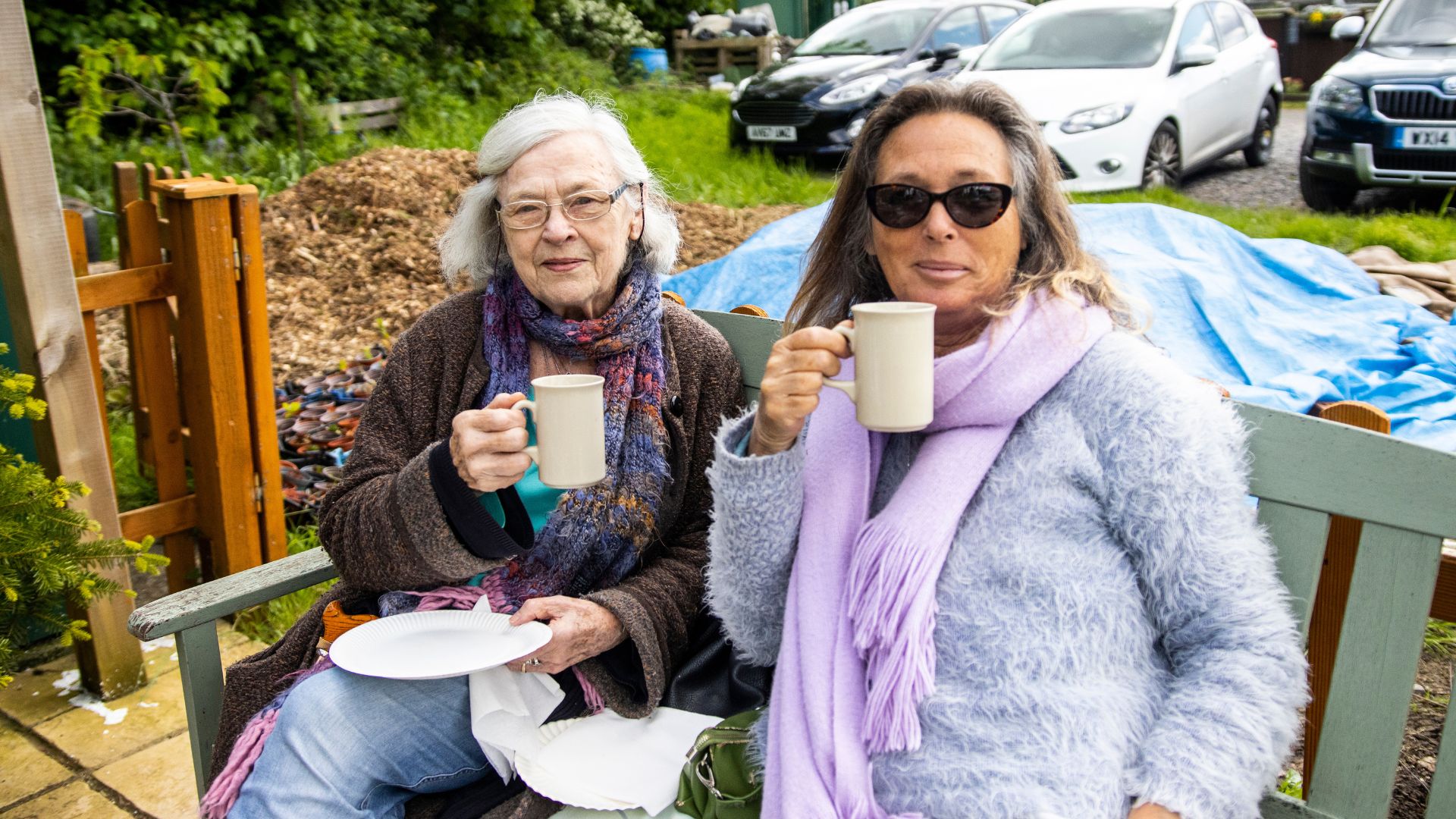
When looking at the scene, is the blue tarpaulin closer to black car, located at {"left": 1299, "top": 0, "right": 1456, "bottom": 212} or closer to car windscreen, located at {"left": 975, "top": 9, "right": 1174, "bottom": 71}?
black car, located at {"left": 1299, "top": 0, "right": 1456, "bottom": 212}

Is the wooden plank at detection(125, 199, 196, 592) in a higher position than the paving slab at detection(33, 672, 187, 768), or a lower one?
higher

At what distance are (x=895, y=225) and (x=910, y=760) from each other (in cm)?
83

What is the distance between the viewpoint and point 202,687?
2240mm

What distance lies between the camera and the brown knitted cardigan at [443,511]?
2.03 m

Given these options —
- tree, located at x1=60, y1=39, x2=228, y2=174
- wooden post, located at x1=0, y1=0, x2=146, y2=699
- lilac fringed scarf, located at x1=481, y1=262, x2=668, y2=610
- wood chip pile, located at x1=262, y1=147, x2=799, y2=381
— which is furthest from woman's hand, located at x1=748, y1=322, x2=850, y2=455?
tree, located at x1=60, y1=39, x2=228, y2=174

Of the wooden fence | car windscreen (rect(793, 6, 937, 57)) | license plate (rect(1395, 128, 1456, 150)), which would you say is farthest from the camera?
car windscreen (rect(793, 6, 937, 57))

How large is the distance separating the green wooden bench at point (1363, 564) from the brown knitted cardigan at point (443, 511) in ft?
3.32

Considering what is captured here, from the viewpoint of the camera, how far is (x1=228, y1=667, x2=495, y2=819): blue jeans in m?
1.91

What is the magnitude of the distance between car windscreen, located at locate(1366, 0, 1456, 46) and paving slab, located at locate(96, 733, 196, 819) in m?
8.60

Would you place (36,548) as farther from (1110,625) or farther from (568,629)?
(1110,625)

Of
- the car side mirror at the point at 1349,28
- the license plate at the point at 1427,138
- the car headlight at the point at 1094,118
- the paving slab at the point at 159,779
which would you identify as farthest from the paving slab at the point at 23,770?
the car side mirror at the point at 1349,28

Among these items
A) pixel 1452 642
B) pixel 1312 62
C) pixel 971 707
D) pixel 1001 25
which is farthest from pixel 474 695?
pixel 1312 62

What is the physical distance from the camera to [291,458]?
183 inches

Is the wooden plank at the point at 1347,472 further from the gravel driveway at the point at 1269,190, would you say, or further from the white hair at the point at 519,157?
the gravel driveway at the point at 1269,190
